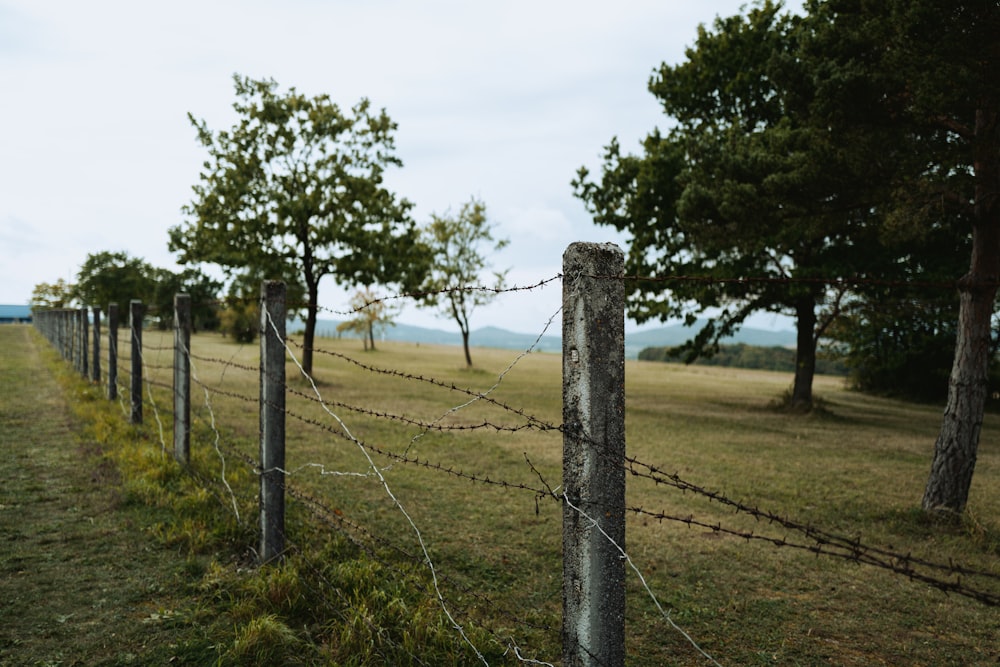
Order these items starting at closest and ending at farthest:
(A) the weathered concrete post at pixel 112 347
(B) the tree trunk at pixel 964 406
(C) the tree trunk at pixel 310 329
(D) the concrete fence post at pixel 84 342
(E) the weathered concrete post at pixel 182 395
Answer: (E) the weathered concrete post at pixel 182 395 < (B) the tree trunk at pixel 964 406 < (A) the weathered concrete post at pixel 112 347 < (D) the concrete fence post at pixel 84 342 < (C) the tree trunk at pixel 310 329

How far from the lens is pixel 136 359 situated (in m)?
9.84

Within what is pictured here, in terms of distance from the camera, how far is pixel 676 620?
4.77 meters

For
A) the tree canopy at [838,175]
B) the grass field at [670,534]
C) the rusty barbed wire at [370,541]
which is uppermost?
the tree canopy at [838,175]

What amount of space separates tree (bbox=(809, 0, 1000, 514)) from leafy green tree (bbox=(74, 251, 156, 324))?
87117 mm

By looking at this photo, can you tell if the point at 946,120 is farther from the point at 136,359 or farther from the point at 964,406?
the point at 136,359

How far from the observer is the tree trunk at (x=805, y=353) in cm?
1981

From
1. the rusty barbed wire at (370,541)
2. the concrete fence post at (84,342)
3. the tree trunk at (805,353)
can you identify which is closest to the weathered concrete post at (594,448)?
the rusty barbed wire at (370,541)

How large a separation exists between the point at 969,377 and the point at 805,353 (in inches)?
501

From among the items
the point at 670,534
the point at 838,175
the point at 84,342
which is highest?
the point at 838,175

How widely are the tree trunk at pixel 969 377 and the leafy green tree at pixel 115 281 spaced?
88167 millimetres

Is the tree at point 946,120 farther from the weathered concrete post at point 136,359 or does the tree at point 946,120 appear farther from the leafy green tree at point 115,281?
the leafy green tree at point 115,281

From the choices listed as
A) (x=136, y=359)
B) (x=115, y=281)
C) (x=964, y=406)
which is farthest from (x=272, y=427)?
(x=115, y=281)

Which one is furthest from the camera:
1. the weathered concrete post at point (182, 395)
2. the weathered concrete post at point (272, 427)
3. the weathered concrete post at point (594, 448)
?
the weathered concrete post at point (182, 395)

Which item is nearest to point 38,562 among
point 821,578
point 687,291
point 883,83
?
point 821,578
